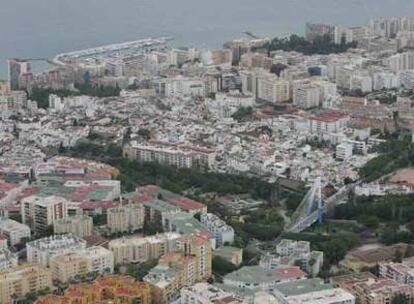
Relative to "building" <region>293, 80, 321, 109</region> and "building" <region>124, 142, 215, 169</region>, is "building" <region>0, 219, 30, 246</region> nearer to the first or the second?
"building" <region>124, 142, 215, 169</region>

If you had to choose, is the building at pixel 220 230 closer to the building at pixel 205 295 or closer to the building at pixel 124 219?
the building at pixel 124 219

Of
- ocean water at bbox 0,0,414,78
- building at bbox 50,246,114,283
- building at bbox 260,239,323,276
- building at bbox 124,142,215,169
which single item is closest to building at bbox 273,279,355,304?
building at bbox 260,239,323,276

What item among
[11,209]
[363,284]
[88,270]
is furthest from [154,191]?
[363,284]

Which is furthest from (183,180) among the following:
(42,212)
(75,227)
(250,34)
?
(250,34)

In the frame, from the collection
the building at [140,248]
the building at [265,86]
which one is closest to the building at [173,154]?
the building at [140,248]

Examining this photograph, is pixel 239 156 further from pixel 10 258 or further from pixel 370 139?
pixel 10 258
